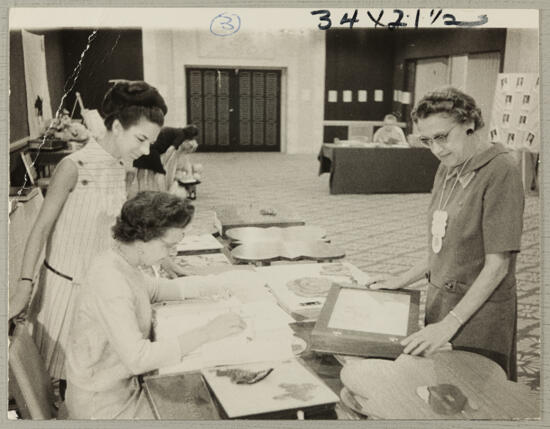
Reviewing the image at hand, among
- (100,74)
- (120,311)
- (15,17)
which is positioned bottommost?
(120,311)

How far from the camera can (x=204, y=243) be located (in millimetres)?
2785

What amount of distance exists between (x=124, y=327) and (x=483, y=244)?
1031mm

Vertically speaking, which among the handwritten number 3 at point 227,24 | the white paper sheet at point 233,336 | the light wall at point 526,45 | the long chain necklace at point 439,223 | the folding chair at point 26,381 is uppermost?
the handwritten number 3 at point 227,24

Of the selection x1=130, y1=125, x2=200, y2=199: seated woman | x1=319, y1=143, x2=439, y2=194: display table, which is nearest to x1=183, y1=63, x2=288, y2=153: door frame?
x1=130, y1=125, x2=200, y2=199: seated woman

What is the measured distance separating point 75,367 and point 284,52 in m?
1.13

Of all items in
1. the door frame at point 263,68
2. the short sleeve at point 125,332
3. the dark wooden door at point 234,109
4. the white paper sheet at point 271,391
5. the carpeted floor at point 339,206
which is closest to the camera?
the white paper sheet at point 271,391

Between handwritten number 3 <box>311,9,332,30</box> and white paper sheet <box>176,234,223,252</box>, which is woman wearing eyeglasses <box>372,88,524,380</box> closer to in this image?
handwritten number 3 <box>311,9,332,30</box>

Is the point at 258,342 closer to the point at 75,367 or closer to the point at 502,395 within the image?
the point at 75,367

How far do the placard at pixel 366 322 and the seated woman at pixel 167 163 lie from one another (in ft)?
3.05

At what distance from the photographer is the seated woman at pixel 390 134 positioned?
869 cm

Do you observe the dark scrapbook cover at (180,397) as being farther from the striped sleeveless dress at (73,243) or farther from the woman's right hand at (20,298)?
the striped sleeveless dress at (73,243)

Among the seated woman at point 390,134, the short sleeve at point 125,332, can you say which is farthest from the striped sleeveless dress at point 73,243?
the seated woman at point 390,134

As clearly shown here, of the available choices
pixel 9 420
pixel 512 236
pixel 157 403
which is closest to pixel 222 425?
pixel 157 403

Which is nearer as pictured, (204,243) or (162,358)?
(162,358)
